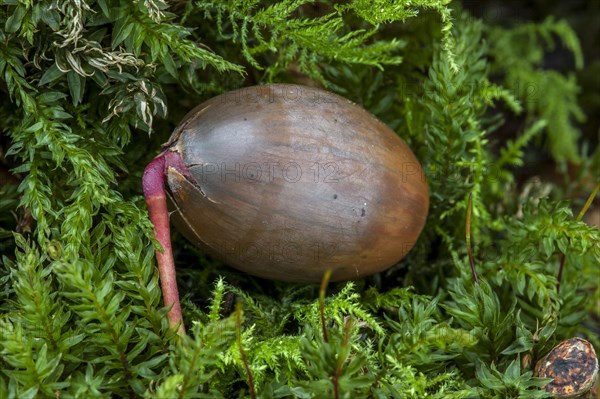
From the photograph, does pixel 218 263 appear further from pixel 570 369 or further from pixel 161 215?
pixel 570 369

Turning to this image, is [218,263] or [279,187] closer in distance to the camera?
[279,187]

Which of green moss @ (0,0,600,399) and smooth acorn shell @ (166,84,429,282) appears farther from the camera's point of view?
smooth acorn shell @ (166,84,429,282)

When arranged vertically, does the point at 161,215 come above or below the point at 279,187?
below

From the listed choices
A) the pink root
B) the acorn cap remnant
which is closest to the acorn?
the pink root

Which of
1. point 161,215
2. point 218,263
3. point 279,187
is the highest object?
point 279,187

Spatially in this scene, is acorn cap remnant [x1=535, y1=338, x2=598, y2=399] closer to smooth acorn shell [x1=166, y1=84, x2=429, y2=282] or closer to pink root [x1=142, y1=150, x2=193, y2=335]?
smooth acorn shell [x1=166, y1=84, x2=429, y2=282]

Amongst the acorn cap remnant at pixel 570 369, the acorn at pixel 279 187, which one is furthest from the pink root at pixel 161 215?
the acorn cap remnant at pixel 570 369

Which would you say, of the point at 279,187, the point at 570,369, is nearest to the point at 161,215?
the point at 279,187
